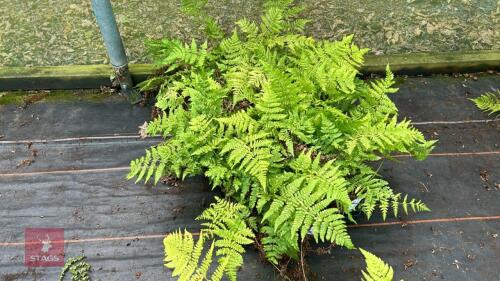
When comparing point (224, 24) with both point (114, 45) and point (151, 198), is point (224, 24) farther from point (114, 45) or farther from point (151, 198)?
point (151, 198)

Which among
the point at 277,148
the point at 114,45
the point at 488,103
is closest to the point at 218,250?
the point at 277,148

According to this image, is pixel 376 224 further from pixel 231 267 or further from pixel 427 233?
pixel 231 267

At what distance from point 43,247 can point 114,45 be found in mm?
1906

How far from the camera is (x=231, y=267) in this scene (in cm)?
271

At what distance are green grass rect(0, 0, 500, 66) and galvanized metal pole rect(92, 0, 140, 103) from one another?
434 millimetres

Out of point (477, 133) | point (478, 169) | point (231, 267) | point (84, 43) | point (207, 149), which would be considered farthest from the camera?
point (84, 43)

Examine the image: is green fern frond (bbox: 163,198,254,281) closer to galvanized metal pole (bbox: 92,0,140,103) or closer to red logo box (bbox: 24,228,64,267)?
red logo box (bbox: 24,228,64,267)

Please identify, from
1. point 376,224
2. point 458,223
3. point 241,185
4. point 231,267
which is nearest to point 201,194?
point 241,185

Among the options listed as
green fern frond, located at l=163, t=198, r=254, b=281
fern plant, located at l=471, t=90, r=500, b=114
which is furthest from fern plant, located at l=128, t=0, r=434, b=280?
fern plant, located at l=471, t=90, r=500, b=114

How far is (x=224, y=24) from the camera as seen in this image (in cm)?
477

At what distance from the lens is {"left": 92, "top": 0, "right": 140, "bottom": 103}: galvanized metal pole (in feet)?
12.1

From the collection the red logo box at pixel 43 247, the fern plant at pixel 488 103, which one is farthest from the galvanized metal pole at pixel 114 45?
the fern plant at pixel 488 103

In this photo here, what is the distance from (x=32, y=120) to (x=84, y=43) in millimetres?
1048

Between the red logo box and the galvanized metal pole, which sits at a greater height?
the galvanized metal pole
